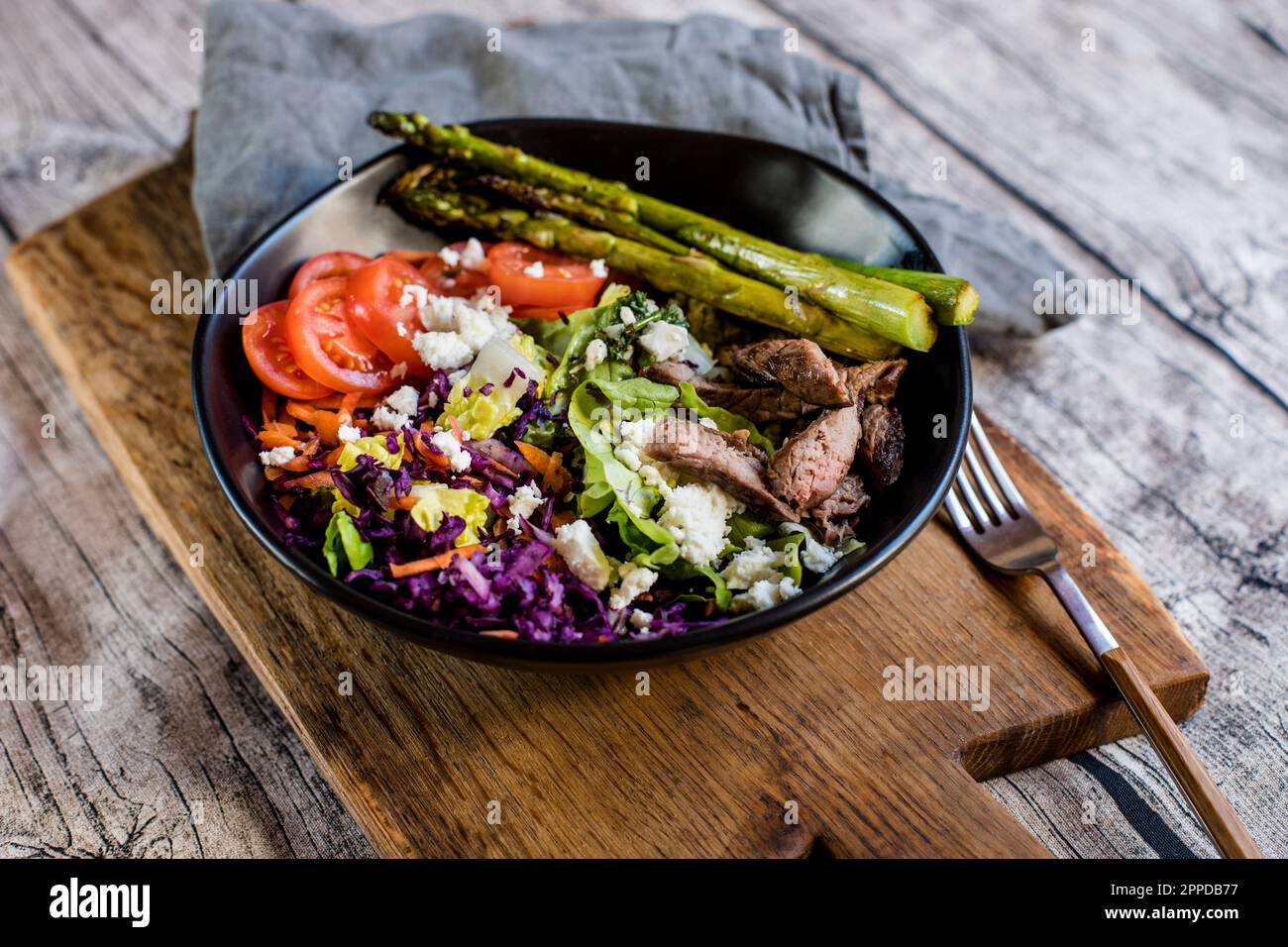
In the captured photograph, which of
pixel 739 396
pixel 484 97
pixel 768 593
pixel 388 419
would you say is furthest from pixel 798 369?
pixel 484 97

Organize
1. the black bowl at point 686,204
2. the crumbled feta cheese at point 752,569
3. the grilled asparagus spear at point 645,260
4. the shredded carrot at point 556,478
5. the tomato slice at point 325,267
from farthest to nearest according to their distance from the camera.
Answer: the tomato slice at point 325,267
the grilled asparagus spear at point 645,260
the shredded carrot at point 556,478
the crumbled feta cheese at point 752,569
the black bowl at point 686,204

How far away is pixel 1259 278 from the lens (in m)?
5.38

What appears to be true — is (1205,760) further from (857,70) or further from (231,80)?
(231,80)

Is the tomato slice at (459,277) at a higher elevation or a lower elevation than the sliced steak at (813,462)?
lower

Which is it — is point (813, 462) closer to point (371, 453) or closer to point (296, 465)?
point (371, 453)

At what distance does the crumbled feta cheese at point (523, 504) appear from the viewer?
3.53 meters

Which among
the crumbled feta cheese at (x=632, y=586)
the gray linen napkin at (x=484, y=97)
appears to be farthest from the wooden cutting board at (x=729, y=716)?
the gray linen napkin at (x=484, y=97)

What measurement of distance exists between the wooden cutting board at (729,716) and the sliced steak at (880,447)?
1.44 ft

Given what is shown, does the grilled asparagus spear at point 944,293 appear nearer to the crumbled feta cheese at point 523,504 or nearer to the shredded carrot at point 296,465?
the crumbled feta cheese at point 523,504

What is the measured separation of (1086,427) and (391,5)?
5184 mm

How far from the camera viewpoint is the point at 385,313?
13.1ft

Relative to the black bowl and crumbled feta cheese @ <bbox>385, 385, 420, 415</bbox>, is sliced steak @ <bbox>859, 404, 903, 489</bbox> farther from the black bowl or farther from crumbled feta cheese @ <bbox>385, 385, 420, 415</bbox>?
crumbled feta cheese @ <bbox>385, 385, 420, 415</bbox>

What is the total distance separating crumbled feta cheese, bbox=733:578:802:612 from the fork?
994 millimetres

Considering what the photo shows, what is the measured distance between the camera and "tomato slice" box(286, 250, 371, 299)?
421 centimetres
